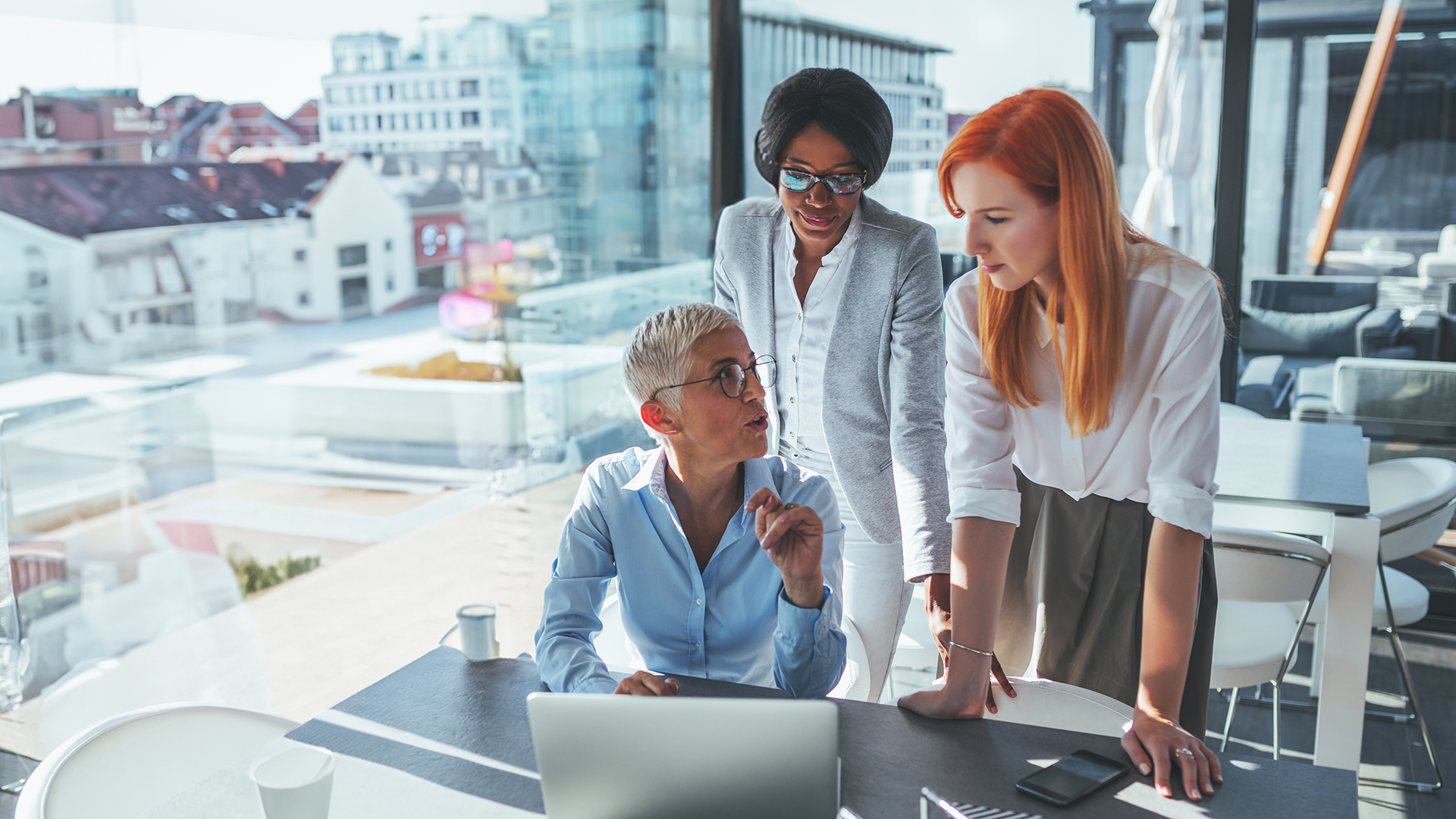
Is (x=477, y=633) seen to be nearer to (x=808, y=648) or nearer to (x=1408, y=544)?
(x=808, y=648)

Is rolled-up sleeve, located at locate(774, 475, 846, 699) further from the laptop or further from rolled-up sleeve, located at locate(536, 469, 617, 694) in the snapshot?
the laptop

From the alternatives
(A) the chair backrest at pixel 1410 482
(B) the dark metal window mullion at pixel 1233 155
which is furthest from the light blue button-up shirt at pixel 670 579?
(B) the dark metal window mullion at pixel 1233 155

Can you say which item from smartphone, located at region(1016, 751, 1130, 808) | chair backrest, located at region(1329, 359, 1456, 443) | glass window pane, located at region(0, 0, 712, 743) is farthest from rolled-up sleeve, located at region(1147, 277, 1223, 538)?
chair backrest, located at region(1329, 359, 1456, 443)

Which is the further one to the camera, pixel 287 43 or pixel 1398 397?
pixel 1398 397

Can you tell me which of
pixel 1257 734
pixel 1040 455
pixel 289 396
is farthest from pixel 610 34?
pixel 1257 734

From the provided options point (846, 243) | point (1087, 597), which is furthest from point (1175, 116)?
point (1087, 597)

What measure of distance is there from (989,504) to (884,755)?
0.42 metres

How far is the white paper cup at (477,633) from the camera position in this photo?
154 centimetres

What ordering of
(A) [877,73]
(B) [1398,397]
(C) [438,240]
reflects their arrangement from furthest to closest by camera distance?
(A) [877,73] < (B) [1398,397] < (C) [438,240]

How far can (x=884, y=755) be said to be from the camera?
4.13 feet

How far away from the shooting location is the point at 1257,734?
312 cm

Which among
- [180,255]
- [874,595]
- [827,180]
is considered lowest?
[874,595]

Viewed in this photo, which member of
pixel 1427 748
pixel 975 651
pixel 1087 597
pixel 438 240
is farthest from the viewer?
pixel 438 240

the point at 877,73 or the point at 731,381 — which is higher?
the point at 877,73
